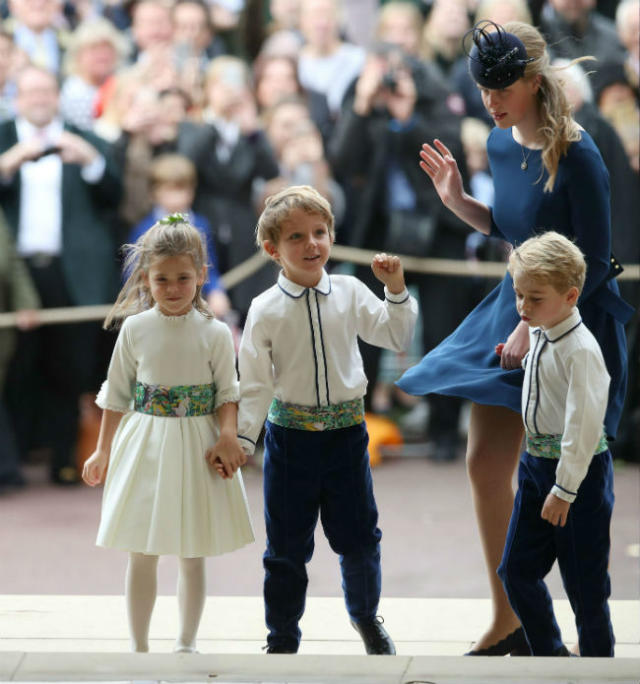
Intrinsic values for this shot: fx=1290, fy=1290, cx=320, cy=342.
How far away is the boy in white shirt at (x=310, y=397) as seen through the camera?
120 inches

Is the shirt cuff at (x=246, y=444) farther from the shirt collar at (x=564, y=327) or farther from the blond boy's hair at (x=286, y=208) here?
the shirt collar at (x=564, y=327)

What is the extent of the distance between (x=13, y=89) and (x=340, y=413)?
13.5 feet

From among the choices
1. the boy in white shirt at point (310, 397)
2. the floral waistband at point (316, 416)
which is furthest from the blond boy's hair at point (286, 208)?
the floral waistband at point (316, 416)

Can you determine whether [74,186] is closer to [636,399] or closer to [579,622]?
[636,399]

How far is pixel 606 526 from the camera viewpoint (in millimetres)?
2953

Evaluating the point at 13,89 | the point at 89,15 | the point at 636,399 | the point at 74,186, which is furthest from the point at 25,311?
the point at 636,399

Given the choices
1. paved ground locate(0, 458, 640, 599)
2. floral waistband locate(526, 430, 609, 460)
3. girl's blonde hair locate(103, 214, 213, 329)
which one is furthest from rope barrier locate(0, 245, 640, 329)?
floral waistband locate(526, 430, 609, 460)

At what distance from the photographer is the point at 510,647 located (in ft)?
10.8

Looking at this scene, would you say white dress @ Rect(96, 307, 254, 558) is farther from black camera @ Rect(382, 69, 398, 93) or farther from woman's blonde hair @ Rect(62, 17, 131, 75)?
woman's blonde hair @ Rect(62, 17, 131, 75)

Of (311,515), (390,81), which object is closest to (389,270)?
(311,515)

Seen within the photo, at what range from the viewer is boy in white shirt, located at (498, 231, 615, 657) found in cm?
283

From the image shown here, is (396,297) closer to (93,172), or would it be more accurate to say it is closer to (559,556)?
(559,556)

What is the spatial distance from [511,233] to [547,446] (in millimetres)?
568

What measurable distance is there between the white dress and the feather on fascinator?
86cm
